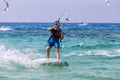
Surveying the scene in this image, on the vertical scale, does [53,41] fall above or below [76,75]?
above

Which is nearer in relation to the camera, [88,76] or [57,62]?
[88,76]

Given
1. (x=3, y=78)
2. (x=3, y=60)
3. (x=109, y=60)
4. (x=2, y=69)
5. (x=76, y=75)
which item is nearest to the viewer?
(x=3, y=78)

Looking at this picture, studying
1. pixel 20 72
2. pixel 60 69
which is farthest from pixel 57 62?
pixel 20 72

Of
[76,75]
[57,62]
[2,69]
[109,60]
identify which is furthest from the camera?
[109,60]

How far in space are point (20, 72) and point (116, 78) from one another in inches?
128

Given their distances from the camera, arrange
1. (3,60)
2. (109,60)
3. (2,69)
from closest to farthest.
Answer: (2,69), (3,60), (109,60)

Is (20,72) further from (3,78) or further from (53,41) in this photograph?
(53,41)

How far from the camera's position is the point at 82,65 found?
15.9m

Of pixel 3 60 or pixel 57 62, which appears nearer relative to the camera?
pixel 57 62

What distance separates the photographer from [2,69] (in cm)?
1393

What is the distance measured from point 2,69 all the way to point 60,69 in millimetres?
2091

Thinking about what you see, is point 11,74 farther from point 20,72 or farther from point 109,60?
point 109,60

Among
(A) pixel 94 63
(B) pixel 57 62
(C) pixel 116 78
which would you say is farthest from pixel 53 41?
(C) pixel 116 78

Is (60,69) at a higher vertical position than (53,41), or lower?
lower
